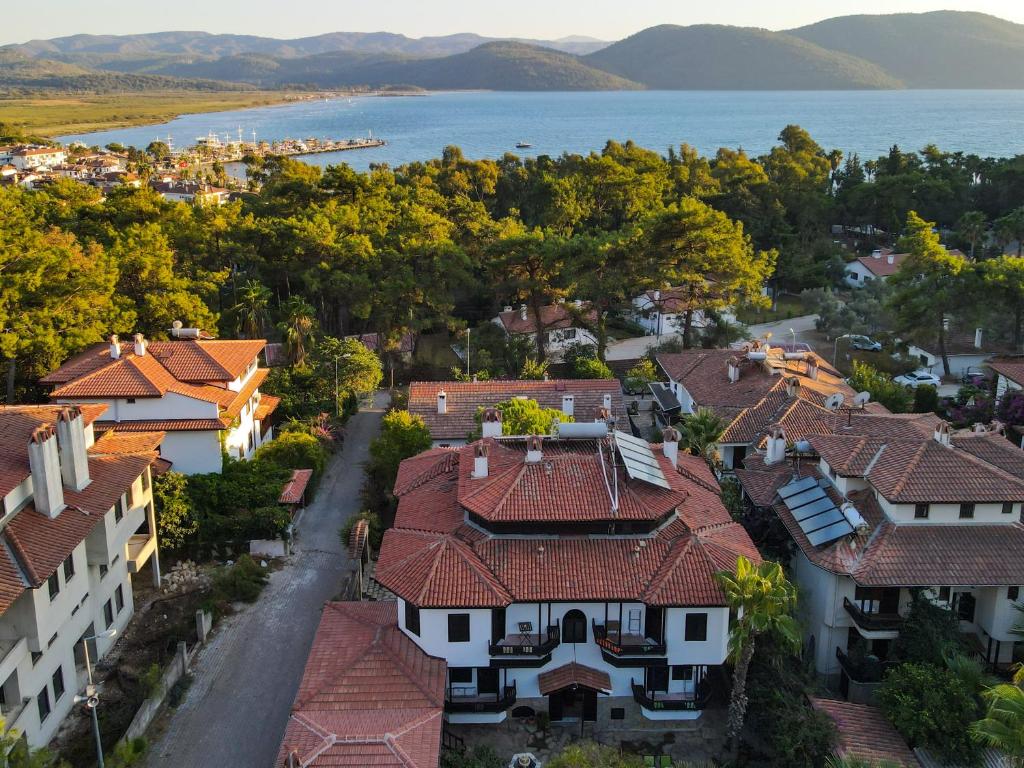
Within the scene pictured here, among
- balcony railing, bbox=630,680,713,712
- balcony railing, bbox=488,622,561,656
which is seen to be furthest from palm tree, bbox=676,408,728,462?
balcony railing, bbox=488,622,561,656

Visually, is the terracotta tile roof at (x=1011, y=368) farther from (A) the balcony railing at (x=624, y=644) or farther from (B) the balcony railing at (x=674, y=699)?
(A) the balcony railing at (x=624, y=644)

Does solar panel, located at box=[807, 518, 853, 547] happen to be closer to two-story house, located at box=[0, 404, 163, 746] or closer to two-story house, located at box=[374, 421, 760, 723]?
two-story house, located at box=[374, 421, 760, 723]

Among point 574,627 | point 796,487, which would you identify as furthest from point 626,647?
point 796,487

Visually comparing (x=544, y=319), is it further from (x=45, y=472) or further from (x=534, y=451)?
(x=45, y=472)

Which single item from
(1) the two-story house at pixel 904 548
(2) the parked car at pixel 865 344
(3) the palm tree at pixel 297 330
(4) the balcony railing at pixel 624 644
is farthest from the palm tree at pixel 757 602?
(2) the parked car at pixel 865 344

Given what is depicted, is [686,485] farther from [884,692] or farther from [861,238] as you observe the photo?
[861,238]
